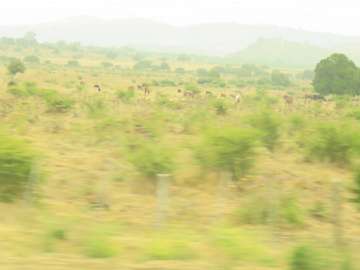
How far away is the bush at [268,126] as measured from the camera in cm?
1780

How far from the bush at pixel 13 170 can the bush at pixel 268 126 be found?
8.88 metres

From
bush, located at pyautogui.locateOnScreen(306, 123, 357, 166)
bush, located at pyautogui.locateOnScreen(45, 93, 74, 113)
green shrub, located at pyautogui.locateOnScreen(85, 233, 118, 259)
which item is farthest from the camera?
bush, located at pyautogui.locateOnScreen(45, 93, 74, 113)

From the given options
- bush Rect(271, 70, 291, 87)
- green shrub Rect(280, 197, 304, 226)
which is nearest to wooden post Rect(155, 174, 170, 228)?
green shrub Rect(280, 197, 304, 226)

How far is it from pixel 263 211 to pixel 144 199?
2525mm

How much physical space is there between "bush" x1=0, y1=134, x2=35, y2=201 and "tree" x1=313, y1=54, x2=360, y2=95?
35986 millimetres

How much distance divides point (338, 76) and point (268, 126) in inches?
1104

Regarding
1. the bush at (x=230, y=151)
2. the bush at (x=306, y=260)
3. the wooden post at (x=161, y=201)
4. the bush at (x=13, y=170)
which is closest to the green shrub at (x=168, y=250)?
the bush at (x=306, y=260)

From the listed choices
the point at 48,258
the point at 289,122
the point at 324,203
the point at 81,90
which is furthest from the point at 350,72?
the point at 48,258

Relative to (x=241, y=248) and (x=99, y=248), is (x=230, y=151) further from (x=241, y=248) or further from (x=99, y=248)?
(x=99, y=248)

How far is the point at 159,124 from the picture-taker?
19938 mm

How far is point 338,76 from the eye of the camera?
44344 millimetres

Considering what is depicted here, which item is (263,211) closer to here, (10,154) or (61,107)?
(10,154)

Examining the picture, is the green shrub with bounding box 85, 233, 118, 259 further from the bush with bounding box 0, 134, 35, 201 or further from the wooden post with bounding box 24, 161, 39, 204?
the bush with bounding box 0, 134, 35, 201

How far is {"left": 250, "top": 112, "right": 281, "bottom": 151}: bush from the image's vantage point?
58.4 ft
